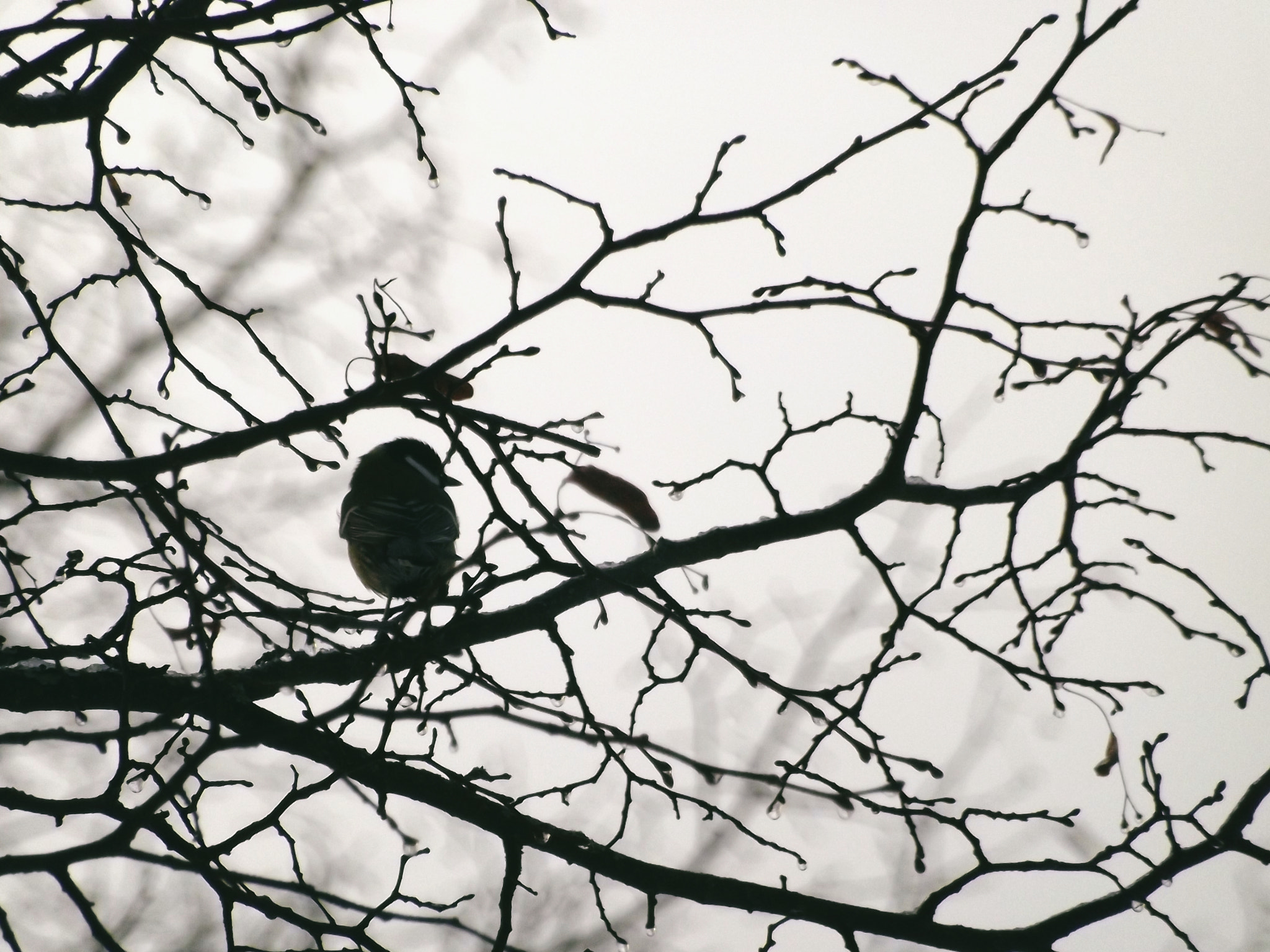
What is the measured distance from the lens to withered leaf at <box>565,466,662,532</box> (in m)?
2.48

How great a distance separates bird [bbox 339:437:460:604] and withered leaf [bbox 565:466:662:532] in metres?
3.39

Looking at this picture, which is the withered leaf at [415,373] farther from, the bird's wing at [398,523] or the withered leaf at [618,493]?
the bird's wing at [398,523]

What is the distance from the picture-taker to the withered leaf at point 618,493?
248 centimetres

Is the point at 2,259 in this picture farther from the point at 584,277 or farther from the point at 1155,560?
the point at 1155,560

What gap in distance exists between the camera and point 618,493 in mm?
2535

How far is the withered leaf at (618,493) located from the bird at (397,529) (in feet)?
11.1

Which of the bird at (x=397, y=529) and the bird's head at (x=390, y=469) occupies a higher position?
the bird's head at (x=390, y=469)

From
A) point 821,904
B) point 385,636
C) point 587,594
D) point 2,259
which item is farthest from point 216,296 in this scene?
point 821,904

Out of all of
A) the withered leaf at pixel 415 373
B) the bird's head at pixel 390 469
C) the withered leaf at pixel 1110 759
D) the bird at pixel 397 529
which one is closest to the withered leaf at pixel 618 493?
the withered leaf at pixel 415 373

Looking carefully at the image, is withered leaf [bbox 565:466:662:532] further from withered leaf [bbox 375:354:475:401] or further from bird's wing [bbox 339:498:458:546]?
bird's wing [bbox 339:498:458:546]

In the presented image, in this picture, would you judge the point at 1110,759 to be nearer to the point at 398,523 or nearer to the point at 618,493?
the point at 618,493

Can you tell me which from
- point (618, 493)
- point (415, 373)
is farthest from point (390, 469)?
point (618, 493)

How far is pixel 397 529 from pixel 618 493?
386 cm

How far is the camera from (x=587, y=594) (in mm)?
3467
